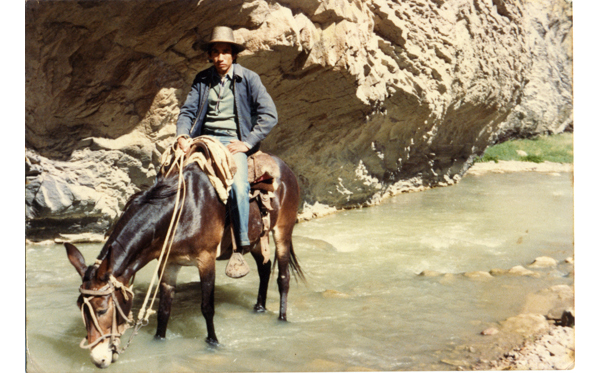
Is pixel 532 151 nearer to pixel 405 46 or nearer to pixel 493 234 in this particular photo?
pixel 493 234

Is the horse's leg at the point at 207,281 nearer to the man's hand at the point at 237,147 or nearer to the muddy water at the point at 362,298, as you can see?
the muddy water at the point at 362,298

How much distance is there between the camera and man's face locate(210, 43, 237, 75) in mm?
3547

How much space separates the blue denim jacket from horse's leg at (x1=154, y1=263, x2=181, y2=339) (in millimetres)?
923

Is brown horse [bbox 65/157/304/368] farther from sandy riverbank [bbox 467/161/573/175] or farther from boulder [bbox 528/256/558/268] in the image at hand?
sandy riverbank [bbox 467/161/573/175]

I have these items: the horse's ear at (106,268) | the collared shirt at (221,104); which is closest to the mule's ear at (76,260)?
the horse's ear at (106,268)

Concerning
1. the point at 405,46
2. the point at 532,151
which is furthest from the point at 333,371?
the point at 405,46

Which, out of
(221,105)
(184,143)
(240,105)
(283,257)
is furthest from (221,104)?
(283,257)

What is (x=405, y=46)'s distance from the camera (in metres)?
6.70

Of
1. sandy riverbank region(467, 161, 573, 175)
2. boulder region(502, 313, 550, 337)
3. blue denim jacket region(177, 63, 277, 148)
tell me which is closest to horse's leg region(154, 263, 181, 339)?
blue denim jacket region(177, 63, 277, 148)

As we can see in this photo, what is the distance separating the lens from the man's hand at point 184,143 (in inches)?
132

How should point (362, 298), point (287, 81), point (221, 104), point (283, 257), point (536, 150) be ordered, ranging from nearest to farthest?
point (221, 104), point (283, 257), point (362, 298), point (287, 81), point (536, 150)

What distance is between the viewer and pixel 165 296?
336cm

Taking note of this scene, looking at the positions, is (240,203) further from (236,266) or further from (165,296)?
(165,296)

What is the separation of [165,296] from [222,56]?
159 centimetres
